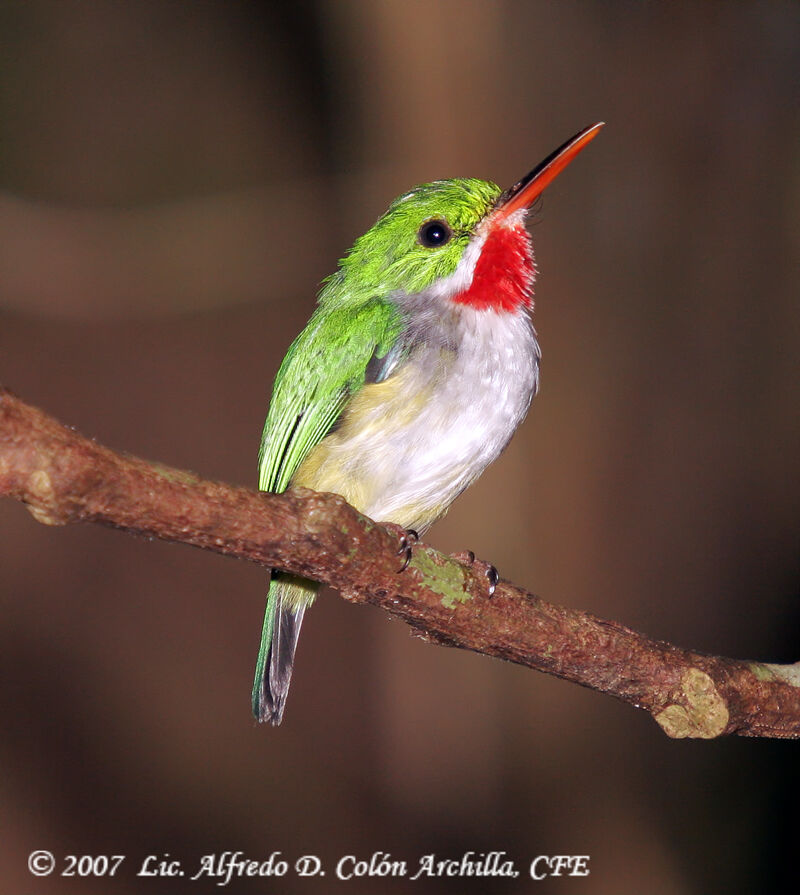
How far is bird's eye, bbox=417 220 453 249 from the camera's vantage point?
2654 mm

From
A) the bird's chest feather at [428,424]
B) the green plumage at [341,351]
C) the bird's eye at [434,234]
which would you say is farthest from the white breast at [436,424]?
the bird's eye at [434,234]

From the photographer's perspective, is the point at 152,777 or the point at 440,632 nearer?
the point at 440,632

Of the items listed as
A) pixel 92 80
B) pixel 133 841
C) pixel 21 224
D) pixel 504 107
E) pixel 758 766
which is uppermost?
pixel 92 80

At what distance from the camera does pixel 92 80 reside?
18.5 ft

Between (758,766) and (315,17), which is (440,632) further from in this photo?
(315,17)

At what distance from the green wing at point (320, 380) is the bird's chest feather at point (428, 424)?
2.0 inches

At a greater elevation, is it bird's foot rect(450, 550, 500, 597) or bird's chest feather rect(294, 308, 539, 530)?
bird's chest feather rect(294, 308, 539, 530)

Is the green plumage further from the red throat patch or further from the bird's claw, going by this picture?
the bird's claw

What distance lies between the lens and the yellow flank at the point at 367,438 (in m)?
2.42

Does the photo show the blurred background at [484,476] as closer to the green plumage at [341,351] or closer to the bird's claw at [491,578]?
the green plumage at [341,351]

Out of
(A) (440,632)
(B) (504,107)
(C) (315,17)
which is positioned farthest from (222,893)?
(C) (315,17)

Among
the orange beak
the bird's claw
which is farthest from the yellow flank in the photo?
the orange beak

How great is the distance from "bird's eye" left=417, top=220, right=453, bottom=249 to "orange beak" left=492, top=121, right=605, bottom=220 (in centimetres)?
13

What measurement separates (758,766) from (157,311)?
144 inches
